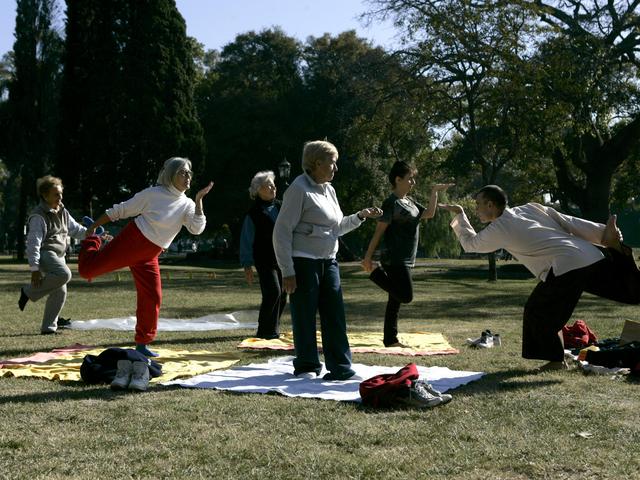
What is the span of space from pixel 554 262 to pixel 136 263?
3934 mm

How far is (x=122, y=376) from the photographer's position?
5.98 metres

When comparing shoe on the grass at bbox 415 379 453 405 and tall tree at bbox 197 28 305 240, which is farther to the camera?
tall tree at bbox 197 28 305 240

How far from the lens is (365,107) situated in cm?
2630

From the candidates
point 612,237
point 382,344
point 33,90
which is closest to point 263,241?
point 382,344

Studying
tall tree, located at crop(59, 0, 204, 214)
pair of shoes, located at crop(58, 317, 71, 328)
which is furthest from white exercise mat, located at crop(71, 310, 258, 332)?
tall tree, located at crop(59, 0, 204, 214)

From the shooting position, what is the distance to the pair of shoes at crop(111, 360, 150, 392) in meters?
5.87

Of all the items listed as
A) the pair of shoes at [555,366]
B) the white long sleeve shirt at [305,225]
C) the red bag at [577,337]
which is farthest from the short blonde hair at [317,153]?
the red bag at [577,337]

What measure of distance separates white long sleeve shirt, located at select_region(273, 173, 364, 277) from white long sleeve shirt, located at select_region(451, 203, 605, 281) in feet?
4.18

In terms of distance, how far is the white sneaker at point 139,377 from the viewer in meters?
5.86

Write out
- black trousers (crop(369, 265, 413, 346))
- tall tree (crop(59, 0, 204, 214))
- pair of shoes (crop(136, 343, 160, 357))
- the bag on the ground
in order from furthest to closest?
tall tree (crop(59, 0, 204, 214)) < black trousers (crop(369, 265, 413, 346)) < pair of shoes (crop(136, 343, 160, 357)) < the bag on the ground

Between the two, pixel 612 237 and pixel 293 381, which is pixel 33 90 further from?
pixel 612 237

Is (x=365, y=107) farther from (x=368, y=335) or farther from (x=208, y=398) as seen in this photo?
(x=208, y=398)

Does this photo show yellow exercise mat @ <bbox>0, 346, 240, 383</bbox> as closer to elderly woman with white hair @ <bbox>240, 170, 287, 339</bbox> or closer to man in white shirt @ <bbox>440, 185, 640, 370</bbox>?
elderly woman with white hair @ <bbox>240, 170, 287, 339</bbox>

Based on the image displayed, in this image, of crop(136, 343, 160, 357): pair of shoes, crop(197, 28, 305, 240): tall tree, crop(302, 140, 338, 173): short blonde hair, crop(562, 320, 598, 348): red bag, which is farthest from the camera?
crop(197, 28, 305, 240): tall tree
